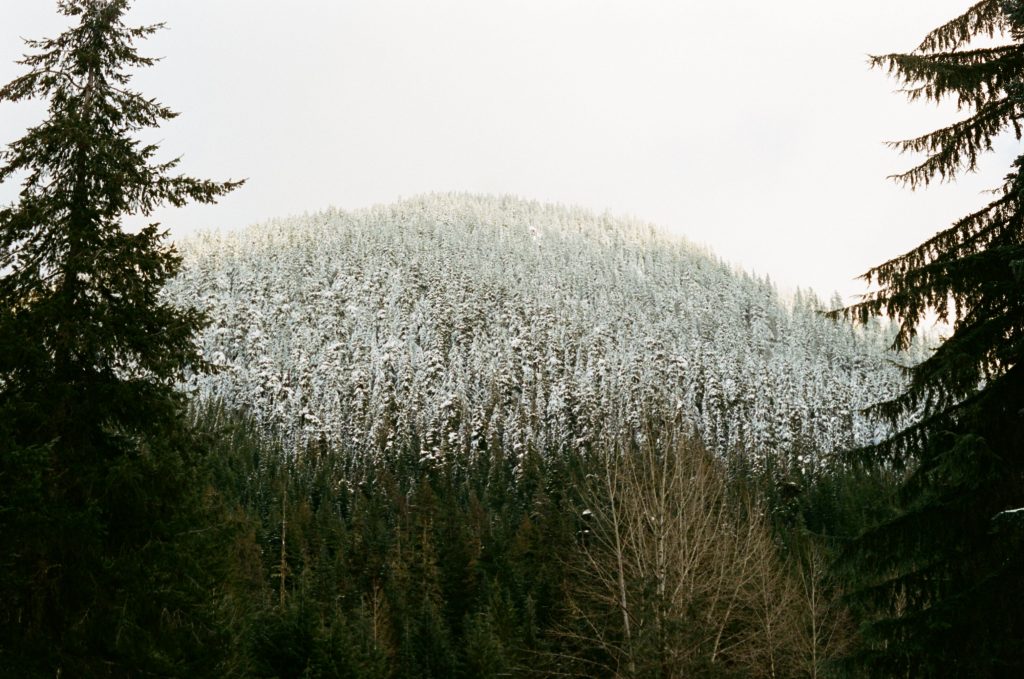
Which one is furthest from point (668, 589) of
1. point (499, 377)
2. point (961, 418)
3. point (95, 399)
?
point (499, 377)

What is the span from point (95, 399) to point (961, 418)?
9711 millimetres

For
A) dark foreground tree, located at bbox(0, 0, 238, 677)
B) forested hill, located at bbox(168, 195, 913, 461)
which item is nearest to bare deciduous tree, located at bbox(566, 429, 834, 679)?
dark foreground tree, located at bbox(0, 0, 238, 677)

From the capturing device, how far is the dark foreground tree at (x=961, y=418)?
7.51 meters

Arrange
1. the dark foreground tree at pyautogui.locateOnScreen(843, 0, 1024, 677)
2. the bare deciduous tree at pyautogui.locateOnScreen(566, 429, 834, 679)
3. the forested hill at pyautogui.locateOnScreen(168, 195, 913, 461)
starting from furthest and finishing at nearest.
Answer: the forested hill at pyautogui.locateOnScreen(168, 195, 913, 461) → the bare deciduous tree at pyautogui.locateOnScreen(566, 429, 834, 679) → the dark foreground tree at pyautogui.locateOnScreen(843, 0, 1024, 677)

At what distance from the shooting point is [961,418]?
27.1 feet

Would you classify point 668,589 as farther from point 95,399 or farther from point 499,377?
point 499,377

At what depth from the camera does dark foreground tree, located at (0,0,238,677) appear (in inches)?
321

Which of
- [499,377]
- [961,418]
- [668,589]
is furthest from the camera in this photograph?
[499,377]

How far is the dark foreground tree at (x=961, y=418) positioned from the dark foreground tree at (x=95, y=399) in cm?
786

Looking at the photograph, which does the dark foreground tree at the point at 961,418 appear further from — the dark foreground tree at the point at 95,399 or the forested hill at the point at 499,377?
the forested hill at the point at 499,377

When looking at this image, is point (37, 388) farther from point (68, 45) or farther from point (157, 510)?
point (68, 45)

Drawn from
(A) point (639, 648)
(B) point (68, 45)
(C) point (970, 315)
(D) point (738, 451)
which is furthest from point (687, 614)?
(D) point (738, 451)

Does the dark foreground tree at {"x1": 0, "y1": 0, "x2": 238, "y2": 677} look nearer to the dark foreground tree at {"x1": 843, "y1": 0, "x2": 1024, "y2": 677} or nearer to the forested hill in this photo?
the dark foreground tree at {"x1": 843, "y1": 0, "x2": 1024, "y2": 677}

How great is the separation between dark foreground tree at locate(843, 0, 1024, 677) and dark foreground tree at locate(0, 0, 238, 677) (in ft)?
25.8
